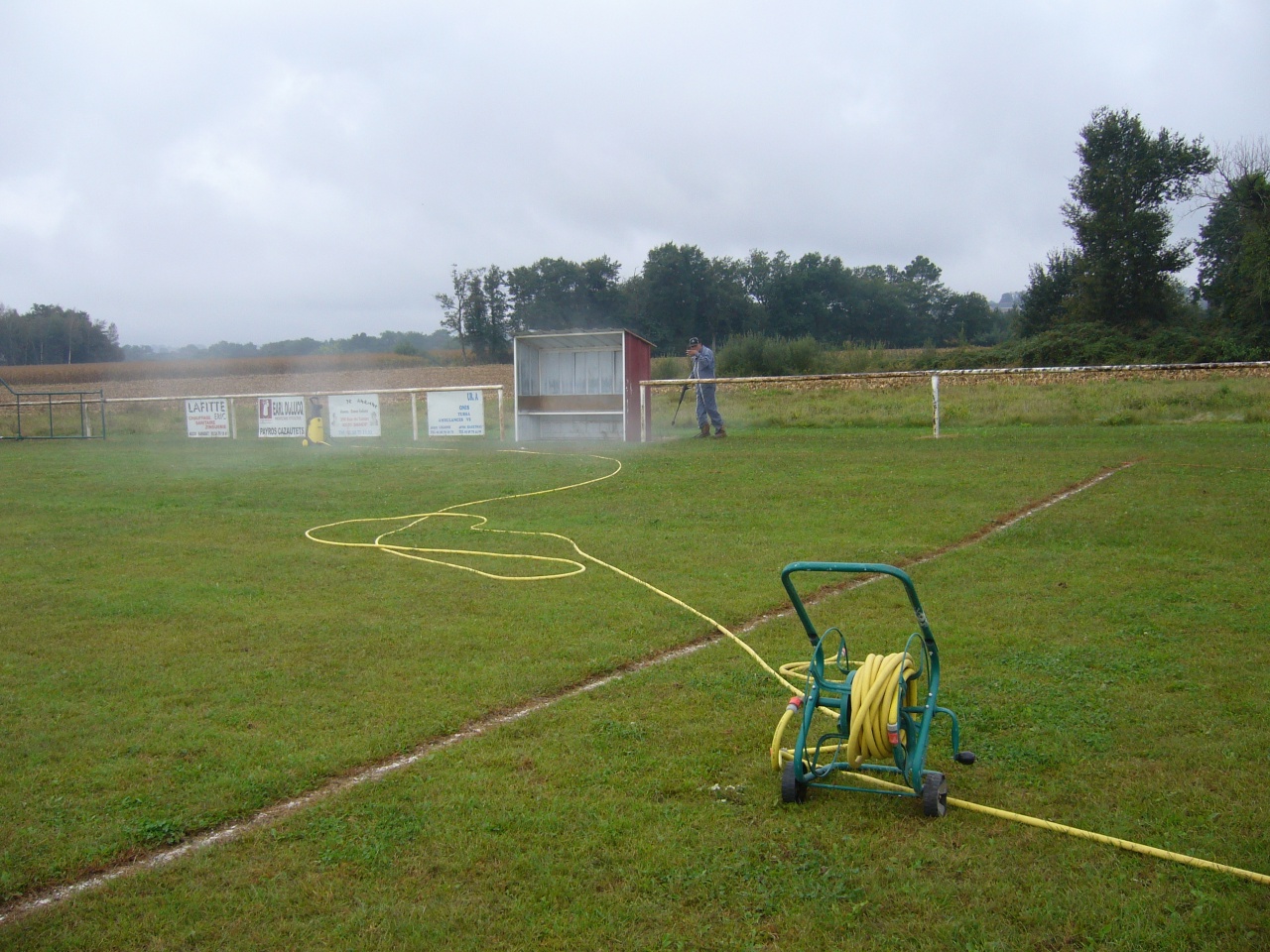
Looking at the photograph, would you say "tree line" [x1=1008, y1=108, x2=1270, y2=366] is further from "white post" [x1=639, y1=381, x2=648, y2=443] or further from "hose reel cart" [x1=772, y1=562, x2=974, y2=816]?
"hose reel cart" [x1=772, y1=562, x2=974, y2=816]

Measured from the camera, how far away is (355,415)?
81.3ft

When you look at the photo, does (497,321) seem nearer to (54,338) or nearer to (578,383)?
(54,338)

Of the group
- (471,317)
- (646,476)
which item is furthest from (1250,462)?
(471,317)

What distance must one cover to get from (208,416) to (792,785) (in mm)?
27277

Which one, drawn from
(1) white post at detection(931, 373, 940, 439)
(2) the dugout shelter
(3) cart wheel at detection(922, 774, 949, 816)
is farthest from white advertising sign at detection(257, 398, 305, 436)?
(3) cart wheel at detection(922, 774, 949, 816)

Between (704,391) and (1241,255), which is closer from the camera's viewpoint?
(704,391)

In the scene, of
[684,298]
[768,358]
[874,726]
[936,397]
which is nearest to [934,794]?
[874,726]

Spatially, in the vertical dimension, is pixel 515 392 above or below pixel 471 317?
below

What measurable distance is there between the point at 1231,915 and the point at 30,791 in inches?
177

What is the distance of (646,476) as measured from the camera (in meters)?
14.3

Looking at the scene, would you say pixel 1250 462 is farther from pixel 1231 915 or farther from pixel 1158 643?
pixel 1231 915

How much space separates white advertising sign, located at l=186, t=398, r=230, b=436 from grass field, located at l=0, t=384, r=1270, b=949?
59.7 feet

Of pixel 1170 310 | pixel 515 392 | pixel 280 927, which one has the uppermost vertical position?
pixel 1170 310

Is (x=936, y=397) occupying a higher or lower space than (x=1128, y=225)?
lower
